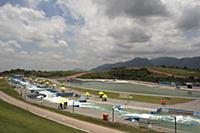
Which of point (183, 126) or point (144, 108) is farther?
point (144, 108)

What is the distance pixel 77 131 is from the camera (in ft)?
87.8

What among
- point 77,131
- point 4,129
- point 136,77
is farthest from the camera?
point 136,77

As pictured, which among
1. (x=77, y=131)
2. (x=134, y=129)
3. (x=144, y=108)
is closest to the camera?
(x=77, y=131)

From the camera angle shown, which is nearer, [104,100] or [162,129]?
[162,129]

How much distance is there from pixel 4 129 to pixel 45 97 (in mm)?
51353

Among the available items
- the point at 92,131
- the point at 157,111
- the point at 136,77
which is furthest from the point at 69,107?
the point at 136,77

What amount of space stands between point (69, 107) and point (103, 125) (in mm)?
23633

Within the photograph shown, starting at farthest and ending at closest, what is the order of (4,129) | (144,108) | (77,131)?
1. (144,108)
2. (77,131)
3. (4,129)

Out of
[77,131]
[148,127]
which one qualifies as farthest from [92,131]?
[148,127]

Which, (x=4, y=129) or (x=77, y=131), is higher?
(x=4, y=129)

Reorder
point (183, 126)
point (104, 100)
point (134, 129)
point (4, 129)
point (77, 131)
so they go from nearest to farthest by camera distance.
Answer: point (4, 129) < point (77, 131) < point (134, 129) < point (183, 126) < point (104, 100)

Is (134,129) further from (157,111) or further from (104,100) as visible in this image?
(104,100)

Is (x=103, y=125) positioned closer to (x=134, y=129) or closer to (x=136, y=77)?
(x=134, y=129)

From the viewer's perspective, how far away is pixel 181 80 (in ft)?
516
